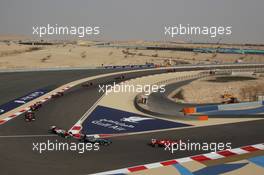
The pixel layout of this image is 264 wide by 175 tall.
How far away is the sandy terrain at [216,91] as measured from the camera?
44156 mm

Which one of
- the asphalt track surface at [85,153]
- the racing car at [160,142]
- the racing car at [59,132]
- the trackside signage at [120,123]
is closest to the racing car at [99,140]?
the asphalt track surface at [85,153]

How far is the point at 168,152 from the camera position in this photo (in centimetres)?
2195

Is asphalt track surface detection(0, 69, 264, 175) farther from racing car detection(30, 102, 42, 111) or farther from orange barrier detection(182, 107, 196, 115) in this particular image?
orange barrier detection(182, 107, 196, 115)

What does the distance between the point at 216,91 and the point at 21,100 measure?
2587 centimetres

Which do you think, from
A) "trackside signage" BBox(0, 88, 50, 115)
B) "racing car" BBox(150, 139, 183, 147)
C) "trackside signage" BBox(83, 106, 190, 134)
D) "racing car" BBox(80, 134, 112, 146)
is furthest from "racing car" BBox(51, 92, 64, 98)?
"racing car" BBox(150, 139, 183, 147)

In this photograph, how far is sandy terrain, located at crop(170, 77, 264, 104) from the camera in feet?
145

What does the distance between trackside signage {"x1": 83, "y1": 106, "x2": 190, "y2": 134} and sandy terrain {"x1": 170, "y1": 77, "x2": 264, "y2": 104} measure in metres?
12.9

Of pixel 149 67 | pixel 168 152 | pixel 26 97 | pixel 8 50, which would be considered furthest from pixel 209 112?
pixel 8 50

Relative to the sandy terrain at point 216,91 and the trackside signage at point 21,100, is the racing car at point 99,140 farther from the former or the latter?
the sandy terrain at point 216,91

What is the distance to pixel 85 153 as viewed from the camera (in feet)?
71.6

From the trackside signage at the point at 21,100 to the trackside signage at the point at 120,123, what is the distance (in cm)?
935

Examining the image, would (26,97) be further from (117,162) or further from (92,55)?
(92,55)

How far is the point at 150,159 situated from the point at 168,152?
1.80 metres

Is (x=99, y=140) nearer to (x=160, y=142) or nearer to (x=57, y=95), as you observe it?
(x=160, y=142)
